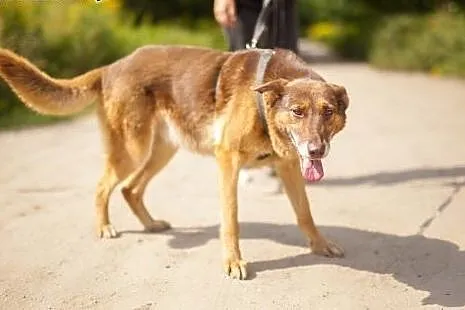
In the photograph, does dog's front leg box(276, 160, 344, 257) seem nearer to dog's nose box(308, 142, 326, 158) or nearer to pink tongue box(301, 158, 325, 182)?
pink tongue box(301, 158, 325, 182)

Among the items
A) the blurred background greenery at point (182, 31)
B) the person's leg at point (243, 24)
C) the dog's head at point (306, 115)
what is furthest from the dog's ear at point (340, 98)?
the blurred background greenery at point (182, 31)

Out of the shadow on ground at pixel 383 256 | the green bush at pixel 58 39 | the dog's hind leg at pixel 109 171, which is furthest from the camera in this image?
the green bush at pixel 58 39

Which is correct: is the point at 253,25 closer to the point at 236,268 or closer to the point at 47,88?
the point at 47,88

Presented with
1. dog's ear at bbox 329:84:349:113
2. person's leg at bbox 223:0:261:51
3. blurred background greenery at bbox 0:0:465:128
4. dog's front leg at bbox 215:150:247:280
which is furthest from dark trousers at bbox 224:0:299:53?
blurred background greenery at bbox 0:0:465:128

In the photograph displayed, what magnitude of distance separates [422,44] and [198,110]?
12.3 metres

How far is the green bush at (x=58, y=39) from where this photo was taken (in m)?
10.6

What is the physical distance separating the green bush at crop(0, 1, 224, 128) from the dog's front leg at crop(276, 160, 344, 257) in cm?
610

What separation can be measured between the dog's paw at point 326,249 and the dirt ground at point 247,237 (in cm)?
7

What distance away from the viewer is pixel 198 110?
481cm

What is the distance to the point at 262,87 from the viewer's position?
408 centimetres

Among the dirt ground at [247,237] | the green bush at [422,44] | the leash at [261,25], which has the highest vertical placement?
the leash at [261,25]

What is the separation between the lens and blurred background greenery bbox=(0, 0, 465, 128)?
11453 mm

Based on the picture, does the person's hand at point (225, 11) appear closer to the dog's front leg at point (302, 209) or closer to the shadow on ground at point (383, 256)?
the dog's front leg at point (302, 209)

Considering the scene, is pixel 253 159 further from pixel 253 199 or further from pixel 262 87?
pixel 253 199
